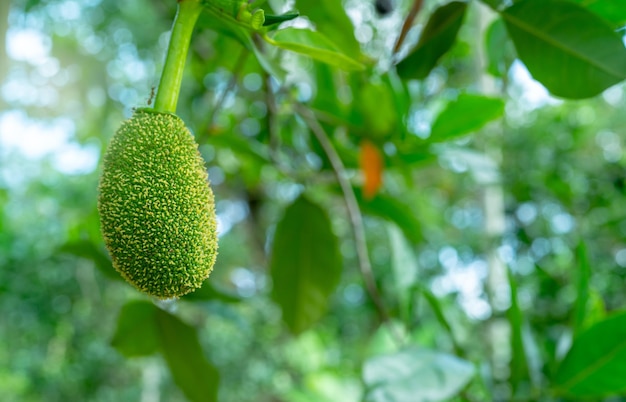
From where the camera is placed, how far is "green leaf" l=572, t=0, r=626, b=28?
58cm

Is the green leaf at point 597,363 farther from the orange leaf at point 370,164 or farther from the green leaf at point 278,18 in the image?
the green leaf at point 278,18

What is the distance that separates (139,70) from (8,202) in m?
1.12

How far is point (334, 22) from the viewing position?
717mm

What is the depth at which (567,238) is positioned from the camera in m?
1.87

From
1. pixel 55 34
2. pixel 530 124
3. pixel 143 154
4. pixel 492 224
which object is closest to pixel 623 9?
pixel 143 154

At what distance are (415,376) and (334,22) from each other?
391 millimetres

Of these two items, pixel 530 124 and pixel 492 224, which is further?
pixel 530 124

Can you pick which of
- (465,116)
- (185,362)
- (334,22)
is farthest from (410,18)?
(185,362)

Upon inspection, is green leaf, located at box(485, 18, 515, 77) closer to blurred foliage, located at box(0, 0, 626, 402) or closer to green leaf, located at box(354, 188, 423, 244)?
blurred foliage, located at box(0, 0, 626, 402)

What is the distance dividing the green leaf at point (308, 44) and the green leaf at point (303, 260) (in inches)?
22.0

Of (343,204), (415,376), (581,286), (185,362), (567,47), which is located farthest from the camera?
(343,204)

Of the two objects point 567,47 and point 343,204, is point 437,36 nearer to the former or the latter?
point 567,47

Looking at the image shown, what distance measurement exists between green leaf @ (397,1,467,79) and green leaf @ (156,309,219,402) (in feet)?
1.67

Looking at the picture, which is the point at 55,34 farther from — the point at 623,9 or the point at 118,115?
the point at 623,9
